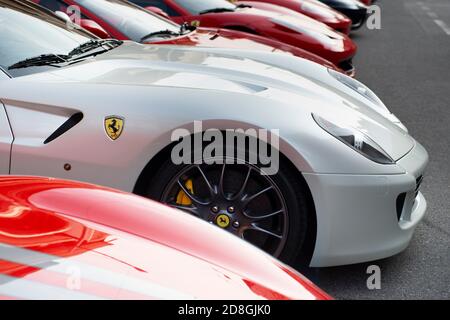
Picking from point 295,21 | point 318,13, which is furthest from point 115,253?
point 318,13

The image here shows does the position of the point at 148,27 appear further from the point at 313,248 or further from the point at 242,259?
the point at 242,259

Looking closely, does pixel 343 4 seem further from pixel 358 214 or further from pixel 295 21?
pixel 358 214

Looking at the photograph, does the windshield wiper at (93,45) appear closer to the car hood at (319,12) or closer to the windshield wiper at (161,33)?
the windshield wiper at (161,33)

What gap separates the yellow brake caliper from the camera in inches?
148

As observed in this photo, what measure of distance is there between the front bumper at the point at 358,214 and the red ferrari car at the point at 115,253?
1.23 metres

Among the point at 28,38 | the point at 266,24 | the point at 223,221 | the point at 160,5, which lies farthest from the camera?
the point at 266,24

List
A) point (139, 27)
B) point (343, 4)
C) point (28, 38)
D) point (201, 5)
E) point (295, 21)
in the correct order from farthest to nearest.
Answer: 1. point (343, 4)
2. point (295, 21)
3. point (201, 5)
4. point (139, 27)
5. point (28, 38)

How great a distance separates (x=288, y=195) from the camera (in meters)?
3.60

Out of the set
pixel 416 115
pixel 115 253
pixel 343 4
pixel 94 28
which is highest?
pixel 115 253

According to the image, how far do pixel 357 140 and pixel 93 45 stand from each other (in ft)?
5.66

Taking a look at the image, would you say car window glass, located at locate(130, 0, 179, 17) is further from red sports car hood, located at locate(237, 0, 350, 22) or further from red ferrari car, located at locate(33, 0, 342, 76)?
red sports car hood, located at locate(237, 0, 350, 22)

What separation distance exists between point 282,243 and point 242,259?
1.56 m

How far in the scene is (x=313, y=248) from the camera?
366cm

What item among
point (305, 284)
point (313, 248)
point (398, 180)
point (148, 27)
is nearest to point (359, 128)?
point (398, 180)
